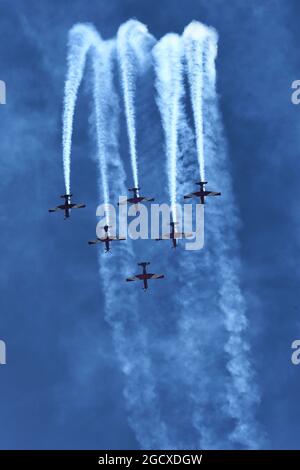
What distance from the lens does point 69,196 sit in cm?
14050

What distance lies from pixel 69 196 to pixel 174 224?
1074cm

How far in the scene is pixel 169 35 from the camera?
12838cm
